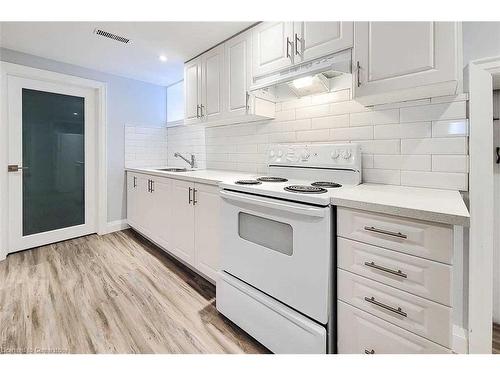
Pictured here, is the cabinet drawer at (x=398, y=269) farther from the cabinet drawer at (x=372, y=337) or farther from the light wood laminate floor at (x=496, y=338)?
the light wood laminate floor at (x=496, y=338)

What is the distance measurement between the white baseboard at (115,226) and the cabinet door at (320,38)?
313 centimetres

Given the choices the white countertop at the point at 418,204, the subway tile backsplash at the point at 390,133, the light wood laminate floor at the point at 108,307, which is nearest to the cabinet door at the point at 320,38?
the subway tile backsplash at the point at 390,133

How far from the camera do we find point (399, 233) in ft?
3.14

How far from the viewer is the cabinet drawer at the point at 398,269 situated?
2.89 feet

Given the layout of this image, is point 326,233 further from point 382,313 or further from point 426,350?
point 426,350

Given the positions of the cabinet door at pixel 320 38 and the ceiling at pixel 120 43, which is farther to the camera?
the ceiling at pixel 120 43

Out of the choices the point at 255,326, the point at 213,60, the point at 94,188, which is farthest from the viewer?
the point at 94,188

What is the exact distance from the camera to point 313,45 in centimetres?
155

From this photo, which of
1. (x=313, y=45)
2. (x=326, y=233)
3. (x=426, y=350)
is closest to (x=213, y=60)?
(x=313, y=45)

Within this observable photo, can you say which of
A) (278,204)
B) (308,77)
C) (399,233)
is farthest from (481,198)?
(308,77)

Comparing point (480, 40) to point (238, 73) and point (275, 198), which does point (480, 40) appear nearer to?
point (275, 198)

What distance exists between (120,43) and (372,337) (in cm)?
307

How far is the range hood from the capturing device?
1424 millimetres
